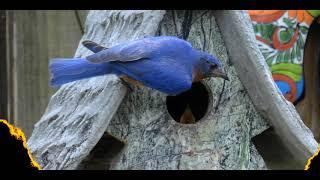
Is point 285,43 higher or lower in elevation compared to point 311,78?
higher

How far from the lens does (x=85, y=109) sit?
7.78ft

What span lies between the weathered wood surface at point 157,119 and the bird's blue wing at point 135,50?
128 millimetres

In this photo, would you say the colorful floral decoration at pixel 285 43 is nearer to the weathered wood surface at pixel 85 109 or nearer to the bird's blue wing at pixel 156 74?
the weathered wood surface at pixel 85 109

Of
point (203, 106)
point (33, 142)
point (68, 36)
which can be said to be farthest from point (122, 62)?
point (68, 36)

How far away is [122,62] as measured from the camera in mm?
2316

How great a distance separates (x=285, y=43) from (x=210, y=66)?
3866 millimetres

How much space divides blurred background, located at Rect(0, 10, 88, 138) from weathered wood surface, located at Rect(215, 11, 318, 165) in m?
3.77

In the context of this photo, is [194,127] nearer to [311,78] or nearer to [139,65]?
[139,65]

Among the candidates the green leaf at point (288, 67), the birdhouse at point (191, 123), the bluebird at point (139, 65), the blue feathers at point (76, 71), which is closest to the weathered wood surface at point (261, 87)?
the birdhouse at point (191, 123)

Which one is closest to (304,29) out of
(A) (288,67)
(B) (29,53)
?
(A) (288,67)

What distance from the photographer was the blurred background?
245 inches

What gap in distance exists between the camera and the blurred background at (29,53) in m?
6.22

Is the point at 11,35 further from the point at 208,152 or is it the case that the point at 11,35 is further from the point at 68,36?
the point at 208,152

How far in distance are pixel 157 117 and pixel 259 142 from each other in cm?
48
